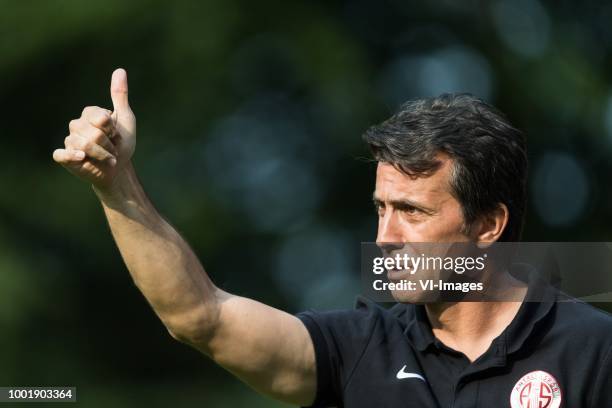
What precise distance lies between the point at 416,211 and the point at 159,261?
100 cm

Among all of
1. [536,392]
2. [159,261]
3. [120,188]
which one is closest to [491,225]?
[536,392]

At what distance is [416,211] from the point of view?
445 centimetres

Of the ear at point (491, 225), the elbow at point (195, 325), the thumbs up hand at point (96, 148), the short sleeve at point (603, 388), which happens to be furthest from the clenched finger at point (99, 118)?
the short sleeve at point (603, 388)

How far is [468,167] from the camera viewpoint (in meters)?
4.53

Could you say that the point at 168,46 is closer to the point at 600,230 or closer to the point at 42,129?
the point at 42,129

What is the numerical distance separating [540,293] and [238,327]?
110cm

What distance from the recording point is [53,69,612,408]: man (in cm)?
401

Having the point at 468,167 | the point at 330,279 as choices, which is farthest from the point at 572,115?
the point at 468,167

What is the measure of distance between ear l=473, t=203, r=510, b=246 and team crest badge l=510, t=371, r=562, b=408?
61 cm

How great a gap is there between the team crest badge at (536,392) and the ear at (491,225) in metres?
0.61

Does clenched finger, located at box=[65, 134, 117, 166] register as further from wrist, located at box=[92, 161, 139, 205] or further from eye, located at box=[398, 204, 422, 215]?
eye, located at box=[398, 204, 422, 215]

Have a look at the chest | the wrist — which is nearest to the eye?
the chest

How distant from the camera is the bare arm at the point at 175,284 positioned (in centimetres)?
378

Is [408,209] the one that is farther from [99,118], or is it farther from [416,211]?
[99,118]
